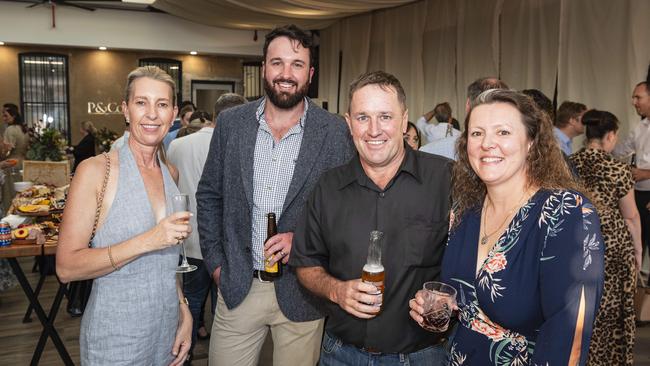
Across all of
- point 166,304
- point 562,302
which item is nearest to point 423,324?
point 562,302

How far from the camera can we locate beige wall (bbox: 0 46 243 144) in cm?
1188

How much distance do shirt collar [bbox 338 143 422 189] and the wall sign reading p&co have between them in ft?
38.5

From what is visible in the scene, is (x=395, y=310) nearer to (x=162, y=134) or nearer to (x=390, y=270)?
(x=390, y=270)

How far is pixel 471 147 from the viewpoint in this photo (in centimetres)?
155

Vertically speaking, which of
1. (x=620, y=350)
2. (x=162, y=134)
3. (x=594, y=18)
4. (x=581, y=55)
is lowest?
(x=620, y=350)

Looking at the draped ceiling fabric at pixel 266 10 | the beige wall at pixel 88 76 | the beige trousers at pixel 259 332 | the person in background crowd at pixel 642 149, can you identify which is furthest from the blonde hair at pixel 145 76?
the beige wall at pixel 88 76

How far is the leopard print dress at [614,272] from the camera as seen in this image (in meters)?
3.16

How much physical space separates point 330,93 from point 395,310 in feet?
36.4

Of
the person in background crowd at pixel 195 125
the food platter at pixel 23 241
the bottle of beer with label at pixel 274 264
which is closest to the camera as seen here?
the bottle of beer with label at pixel 274 264

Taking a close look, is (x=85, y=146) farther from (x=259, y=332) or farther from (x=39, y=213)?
(x=259, y=332)

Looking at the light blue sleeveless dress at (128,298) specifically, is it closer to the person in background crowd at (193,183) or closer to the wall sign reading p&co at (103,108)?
the person in background crowd at (193,183)

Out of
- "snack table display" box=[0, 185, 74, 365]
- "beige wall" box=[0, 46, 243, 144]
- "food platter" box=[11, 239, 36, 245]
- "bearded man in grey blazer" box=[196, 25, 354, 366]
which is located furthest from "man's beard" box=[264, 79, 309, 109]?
"beige wall" box=[0, 46, 243, 144]

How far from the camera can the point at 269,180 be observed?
7.45 feet

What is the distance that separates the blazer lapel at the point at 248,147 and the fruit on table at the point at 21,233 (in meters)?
1.89
